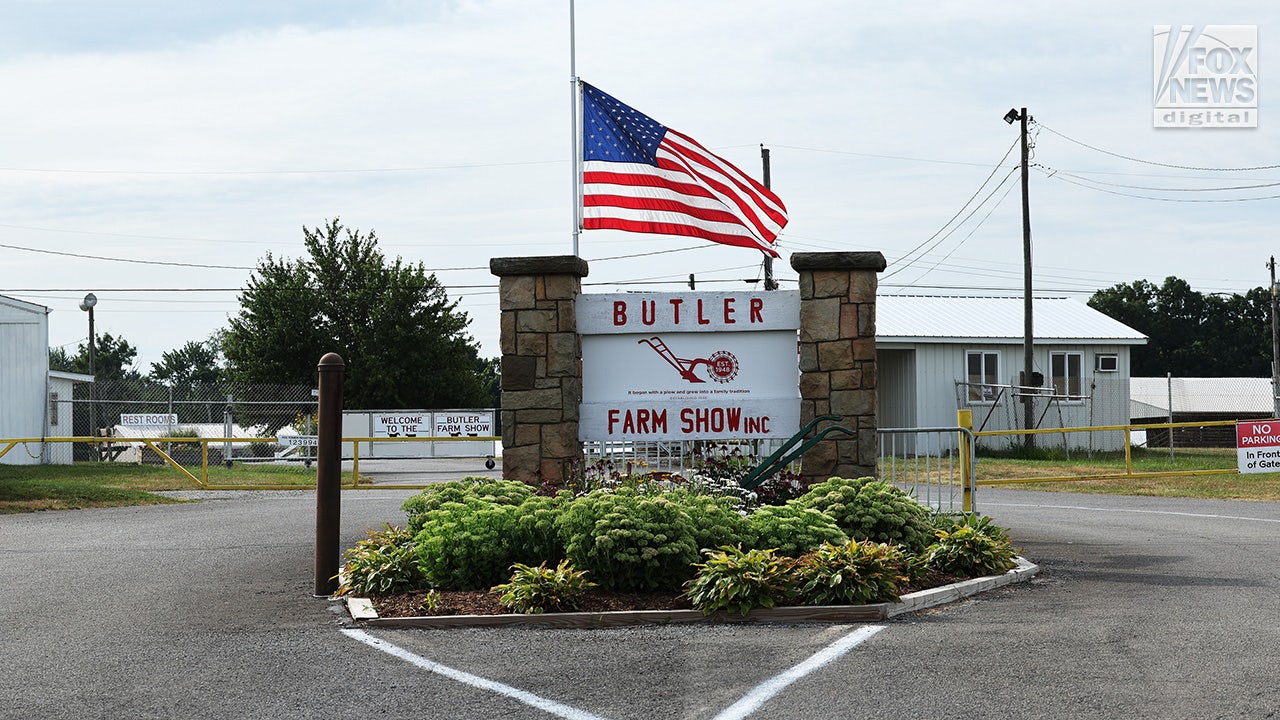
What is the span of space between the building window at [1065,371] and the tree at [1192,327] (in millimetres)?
52128

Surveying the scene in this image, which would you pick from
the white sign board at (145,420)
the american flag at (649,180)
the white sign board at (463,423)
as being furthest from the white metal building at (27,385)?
the american flag at (649,180)

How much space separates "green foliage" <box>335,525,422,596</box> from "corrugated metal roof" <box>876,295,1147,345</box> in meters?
24.4

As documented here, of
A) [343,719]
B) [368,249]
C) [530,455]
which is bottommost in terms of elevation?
[343,719]

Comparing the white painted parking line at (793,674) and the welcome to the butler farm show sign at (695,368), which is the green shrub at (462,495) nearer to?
the welcome to the butler farm show sign at (695,368)

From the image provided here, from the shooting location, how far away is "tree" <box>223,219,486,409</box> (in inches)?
1764

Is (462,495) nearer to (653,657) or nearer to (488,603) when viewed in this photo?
(488,603)

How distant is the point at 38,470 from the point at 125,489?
18.8ft

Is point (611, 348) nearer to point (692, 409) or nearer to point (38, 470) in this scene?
point (692, 409)

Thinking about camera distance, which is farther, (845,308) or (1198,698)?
(845,308)

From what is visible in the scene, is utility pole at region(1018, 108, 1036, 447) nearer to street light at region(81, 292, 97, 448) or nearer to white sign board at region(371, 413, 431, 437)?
white sign board at region(371, 413, 431, 437)

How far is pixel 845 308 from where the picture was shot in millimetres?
11805

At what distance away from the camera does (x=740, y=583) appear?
828 cm

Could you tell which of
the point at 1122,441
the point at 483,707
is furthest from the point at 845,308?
the point at 1122,441

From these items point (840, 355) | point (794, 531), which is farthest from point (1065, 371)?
point (794, 531)
